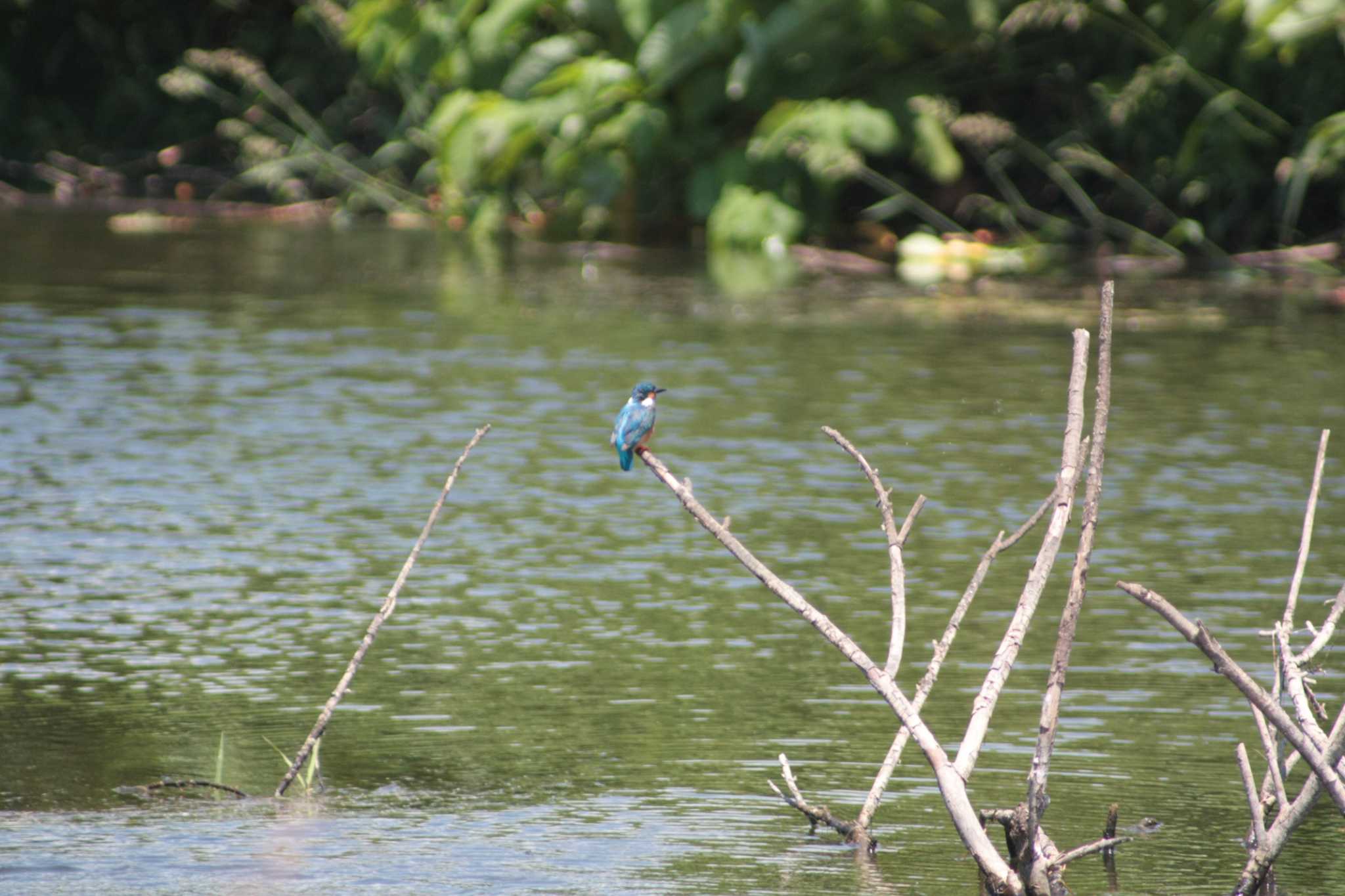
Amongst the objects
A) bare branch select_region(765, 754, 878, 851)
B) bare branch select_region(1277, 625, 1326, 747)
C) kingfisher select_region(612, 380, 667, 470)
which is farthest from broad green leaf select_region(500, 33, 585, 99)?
bare branch select_region(1277, 625, 1326, 747)

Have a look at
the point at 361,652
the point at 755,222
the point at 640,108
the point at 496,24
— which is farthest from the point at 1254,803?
the point at 496,24

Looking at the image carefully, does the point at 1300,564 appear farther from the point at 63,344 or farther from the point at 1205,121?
the point at 1205,121

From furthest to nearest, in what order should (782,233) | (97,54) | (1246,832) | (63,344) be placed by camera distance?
(97,54)
(782,233)
(63,344)
(1246,832)

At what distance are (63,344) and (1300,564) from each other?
10.8 metres

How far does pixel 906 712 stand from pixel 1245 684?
74 cm

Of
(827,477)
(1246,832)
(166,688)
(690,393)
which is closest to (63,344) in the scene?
(690,393)

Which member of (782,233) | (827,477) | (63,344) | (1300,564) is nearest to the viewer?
(1300,564)

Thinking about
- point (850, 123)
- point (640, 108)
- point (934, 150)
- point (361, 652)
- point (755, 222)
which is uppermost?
point (640, 108)

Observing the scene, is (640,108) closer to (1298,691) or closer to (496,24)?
(496,24)

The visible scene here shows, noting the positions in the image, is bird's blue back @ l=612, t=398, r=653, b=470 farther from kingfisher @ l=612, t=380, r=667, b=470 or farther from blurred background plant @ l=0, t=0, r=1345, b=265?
blurred background plant @ l=0, t=0, r=1345, b=265

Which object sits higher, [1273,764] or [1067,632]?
[1067,632]

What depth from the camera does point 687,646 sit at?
7754 mm

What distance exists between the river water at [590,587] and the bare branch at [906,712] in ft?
1.94

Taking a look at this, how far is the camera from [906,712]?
4.85m
